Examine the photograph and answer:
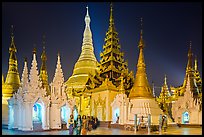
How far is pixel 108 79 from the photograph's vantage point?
1869 cm

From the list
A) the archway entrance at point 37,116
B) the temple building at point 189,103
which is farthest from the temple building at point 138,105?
the archway entrance at point 37,116

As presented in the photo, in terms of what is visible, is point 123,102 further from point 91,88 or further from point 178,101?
point 178,101

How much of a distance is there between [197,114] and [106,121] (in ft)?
21.0

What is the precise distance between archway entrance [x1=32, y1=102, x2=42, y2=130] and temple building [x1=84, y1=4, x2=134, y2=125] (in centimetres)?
515

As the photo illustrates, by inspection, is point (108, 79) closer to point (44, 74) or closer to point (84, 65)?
point (44, 74)

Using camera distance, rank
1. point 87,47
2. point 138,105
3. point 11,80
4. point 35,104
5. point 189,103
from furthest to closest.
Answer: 1. point 87,47
2. point 189,103
3. point 11,80
4. point 138,105
5. point 35,104

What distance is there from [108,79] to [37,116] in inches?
243

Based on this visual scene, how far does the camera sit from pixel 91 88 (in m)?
20.2

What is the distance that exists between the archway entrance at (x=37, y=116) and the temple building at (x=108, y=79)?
203 inches

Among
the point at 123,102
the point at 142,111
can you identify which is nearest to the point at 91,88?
the point at 123,102

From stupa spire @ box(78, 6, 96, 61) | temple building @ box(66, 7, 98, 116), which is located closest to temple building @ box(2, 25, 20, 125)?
temple building @ box(66, 7, 98, 116)

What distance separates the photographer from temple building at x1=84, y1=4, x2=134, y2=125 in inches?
724

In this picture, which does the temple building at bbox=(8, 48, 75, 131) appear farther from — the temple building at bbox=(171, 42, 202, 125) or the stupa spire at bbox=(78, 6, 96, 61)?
the stupa spire at bbox=(78, 6, 96, 61)

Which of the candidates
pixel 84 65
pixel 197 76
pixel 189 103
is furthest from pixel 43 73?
pixel 197 76
